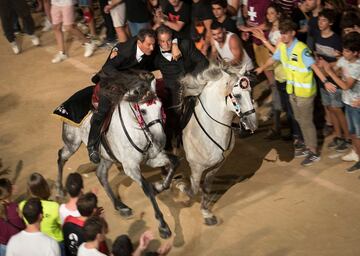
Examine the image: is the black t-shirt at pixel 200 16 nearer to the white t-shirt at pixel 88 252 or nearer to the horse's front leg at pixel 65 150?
the horse's front leg at pixel 65 150

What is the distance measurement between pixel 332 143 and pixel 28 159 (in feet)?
14.9

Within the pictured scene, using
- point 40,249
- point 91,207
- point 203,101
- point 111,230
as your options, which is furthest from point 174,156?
point 40,249

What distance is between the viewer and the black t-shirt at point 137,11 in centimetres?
1139

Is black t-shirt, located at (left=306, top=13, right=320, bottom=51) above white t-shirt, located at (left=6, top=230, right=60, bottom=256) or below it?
above

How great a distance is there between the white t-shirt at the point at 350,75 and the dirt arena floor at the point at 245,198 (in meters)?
1.14

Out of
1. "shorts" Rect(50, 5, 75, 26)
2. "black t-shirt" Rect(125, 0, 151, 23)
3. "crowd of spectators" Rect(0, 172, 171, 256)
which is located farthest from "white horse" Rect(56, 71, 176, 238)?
"shorts" Rect(50, 5, 75, 26)

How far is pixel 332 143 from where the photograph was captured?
931 cm

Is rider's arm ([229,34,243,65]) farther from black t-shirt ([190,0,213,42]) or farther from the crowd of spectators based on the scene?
the crowd of spectators

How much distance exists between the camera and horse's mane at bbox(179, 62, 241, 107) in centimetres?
725

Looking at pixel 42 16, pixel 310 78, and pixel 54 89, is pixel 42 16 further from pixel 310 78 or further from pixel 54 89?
pixel 310 78

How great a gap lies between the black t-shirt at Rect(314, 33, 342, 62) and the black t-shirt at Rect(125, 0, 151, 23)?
360cm

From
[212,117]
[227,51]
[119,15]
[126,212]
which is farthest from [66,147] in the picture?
[119,15]

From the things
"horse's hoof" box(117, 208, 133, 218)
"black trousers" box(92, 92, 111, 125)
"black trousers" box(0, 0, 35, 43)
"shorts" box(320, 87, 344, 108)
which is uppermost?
"black trousers" box(92, 92, 111, 125)

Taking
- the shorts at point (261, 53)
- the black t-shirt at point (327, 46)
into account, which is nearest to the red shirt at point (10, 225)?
the black t-shirt at point (327, 46)
